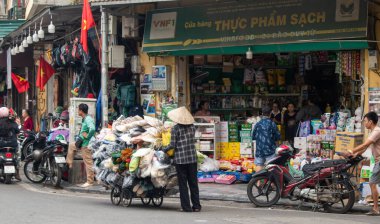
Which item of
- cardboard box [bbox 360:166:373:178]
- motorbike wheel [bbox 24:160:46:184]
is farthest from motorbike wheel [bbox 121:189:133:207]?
motorbike wheel [bbox 24:160:46:184]

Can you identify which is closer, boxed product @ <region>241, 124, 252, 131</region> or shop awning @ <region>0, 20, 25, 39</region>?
boxed product @ <region>241, 124, 252, 131</region>

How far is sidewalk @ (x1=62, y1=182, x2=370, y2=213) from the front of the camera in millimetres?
13315

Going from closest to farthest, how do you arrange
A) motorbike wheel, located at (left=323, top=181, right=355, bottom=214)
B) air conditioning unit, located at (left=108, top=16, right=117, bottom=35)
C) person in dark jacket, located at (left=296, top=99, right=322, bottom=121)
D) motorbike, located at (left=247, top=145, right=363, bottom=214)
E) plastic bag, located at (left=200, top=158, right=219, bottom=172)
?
motorbike wheel, located at (left=323, top=181, right=355, bottom=214) → motorbike, located at (left=247, top=145, right=363, bottom=214) → person in dark jacket, located at (left=296, top=99, right=322, bottom=121) → plastic bag, located at (left=200, top=158, right=219, bottom=172) → air conditioning unit, located at (left=108, top=16, right=117, bottom=35)

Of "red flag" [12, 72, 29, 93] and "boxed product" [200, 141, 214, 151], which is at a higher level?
"red flag" [12, 72, 29, 93]

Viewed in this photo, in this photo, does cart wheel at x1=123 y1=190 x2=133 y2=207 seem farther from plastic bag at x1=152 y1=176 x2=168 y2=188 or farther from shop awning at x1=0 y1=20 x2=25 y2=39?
shop awning at x1=0 y1=20 x2=25 y2=39

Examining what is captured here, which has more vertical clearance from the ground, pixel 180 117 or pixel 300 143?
pixel 180 117

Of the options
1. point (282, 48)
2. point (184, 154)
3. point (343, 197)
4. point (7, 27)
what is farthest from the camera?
point (7, 27)

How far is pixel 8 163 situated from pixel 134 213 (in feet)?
20.0

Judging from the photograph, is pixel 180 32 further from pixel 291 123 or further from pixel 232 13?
pixel 291 123

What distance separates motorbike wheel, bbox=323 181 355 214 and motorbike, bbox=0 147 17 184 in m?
7.90

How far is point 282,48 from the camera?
15570mm

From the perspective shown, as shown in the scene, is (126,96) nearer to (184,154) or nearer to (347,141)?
(347,141)

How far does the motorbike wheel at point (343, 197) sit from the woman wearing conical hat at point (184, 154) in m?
2.35

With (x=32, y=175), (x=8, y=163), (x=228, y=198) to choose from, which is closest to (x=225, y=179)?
(x=228, y=198)
